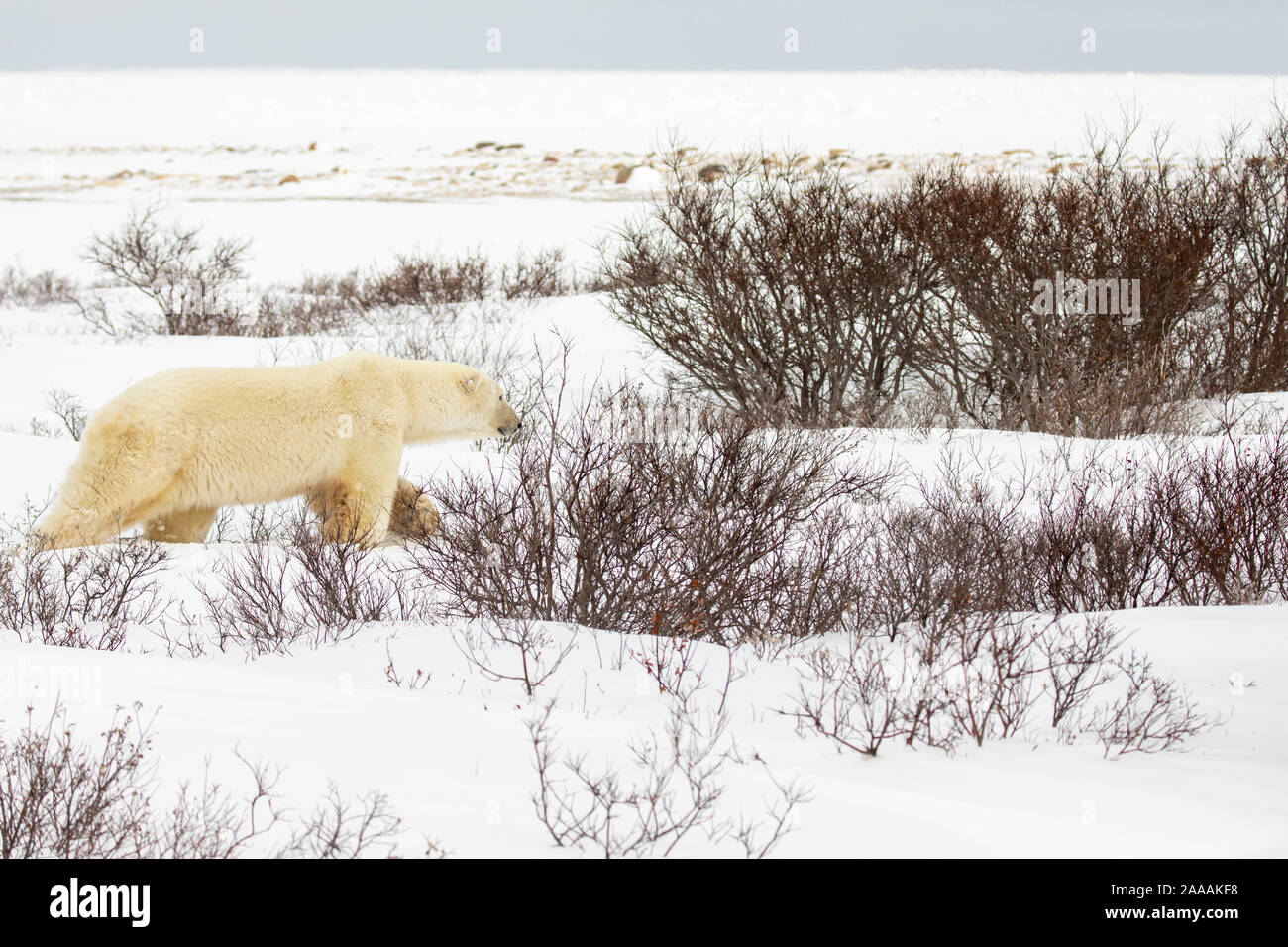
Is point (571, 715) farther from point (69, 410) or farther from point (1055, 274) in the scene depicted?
point (69, 410)

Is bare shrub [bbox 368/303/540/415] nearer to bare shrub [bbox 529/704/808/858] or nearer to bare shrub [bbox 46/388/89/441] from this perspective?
bare shrub [bbox 46/388/89/441]

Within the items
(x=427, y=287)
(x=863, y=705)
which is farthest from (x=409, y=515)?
(x=427, y=287)

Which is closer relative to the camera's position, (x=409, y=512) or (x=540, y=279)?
(x=409, y=512)

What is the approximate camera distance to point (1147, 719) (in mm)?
3154

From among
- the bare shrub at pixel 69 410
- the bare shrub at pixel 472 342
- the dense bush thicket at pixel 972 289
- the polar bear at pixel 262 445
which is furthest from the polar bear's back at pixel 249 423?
the dense bush thicket at pixel 972 289

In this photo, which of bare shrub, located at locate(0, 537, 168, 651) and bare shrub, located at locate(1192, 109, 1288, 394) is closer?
bare shrub, located at locate(0, 537, 168, 651)

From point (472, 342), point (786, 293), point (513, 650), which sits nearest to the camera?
point (513, 650)

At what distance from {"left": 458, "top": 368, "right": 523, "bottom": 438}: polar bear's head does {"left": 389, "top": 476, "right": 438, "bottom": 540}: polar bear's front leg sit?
41 cm

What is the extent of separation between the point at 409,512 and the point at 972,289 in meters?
5.97

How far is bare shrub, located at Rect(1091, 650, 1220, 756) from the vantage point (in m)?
3.10

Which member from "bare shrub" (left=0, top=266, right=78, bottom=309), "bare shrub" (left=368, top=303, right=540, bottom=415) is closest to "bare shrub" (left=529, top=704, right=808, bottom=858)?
"bare shrub" (left=368, top=303, right=540, bottom=415)

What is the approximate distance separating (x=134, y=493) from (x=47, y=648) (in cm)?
157

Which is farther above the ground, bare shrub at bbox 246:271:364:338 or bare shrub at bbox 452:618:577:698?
bare shrub at bbox 246:271:364:338
